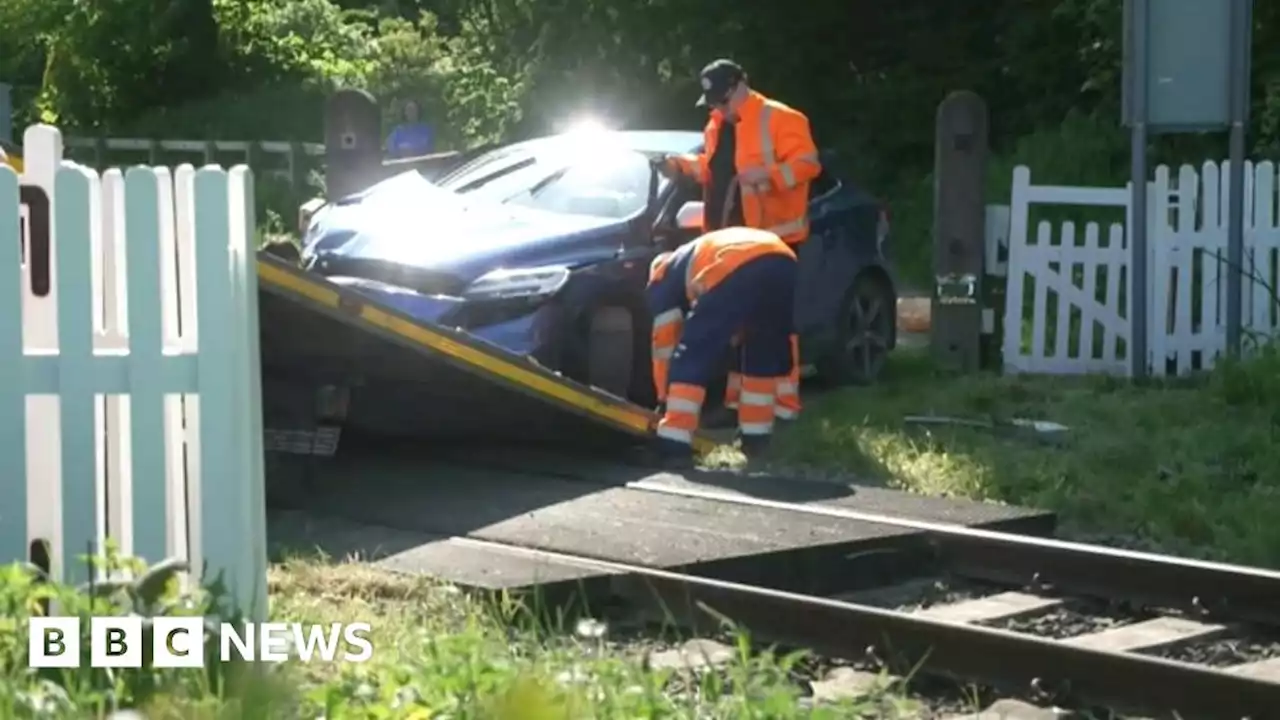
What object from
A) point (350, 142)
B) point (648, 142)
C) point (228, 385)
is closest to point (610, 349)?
point (648, 142)

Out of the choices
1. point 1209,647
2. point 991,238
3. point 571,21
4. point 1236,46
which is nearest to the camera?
point 1209,647

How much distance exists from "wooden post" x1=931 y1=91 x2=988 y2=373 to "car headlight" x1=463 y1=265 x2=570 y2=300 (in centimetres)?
348

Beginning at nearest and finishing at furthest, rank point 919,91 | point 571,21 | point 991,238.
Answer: point 991,238
point 919,91
point 571,21

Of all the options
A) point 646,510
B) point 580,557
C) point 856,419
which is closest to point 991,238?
point 856,419

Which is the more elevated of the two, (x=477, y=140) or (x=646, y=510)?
(x=477, y=140)

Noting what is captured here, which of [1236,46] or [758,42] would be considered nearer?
[1236,46]

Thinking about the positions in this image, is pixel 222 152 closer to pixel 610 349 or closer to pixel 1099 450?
pixel 610 349

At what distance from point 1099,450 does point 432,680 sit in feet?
18.5

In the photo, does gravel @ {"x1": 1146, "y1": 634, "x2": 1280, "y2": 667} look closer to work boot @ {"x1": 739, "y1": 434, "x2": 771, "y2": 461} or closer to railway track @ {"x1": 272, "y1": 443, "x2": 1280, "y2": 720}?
railway track @ {"x1": 272, "y1": 443, "x2": 1280, "y2": 720}

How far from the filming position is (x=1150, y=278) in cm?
1322

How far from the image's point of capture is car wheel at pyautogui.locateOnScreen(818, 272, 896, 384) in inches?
502

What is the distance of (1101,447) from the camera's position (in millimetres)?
10148

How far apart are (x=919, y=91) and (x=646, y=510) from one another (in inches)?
697

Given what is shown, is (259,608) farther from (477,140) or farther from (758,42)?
(477,140)
